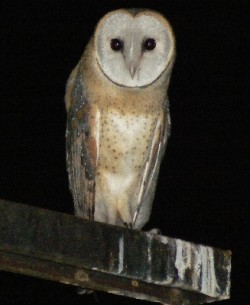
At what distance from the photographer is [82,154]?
3.23 metres

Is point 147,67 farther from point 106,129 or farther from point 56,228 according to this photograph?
point 56,228

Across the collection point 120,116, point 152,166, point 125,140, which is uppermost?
point 120,116

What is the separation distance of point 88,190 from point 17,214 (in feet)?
6.35

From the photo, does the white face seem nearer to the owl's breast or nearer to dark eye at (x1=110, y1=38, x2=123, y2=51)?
dark eye at (x1=110, y1=38, x2=123, y2=51)

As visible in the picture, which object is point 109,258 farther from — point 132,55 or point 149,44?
point 149,44

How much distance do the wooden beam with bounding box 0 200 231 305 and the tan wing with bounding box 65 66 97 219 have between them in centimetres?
161

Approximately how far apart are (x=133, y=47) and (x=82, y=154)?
1.82ft

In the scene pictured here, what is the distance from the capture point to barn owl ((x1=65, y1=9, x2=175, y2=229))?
3.06 meters

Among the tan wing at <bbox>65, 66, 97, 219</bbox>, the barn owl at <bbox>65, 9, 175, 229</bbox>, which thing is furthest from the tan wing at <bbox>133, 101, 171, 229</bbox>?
the tan wing at <bbox>65, 66, 97, 219</bbox>

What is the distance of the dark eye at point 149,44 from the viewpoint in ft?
10.0

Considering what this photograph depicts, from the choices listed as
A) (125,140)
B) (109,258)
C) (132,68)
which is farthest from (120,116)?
(109,258)

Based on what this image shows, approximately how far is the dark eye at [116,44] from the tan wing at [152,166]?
1.35 ft

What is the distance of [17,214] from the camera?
49.1 inches

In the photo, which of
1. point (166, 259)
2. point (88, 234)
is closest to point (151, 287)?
point (166, 259)
